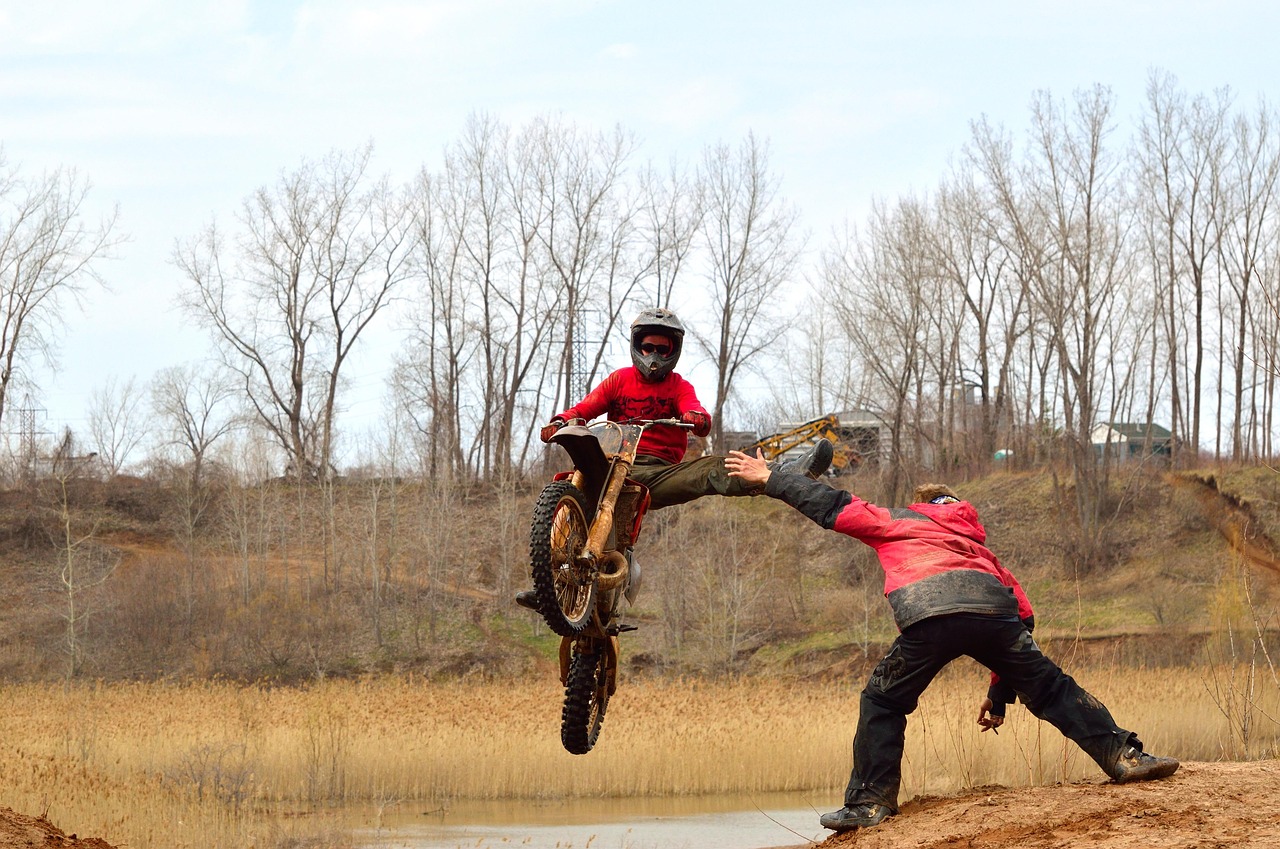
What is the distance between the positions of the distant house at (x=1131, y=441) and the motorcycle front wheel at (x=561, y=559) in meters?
30.4

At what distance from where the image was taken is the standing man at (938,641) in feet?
23.9

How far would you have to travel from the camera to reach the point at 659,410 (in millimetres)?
9305

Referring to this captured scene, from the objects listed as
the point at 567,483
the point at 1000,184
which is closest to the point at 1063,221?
the point at 1000,184

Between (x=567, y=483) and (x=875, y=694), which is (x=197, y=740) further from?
(x=875, y=694)

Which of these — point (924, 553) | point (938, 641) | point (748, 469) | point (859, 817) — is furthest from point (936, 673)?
point (748, 469)

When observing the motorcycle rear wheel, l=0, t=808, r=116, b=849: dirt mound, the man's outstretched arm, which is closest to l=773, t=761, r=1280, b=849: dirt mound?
the man's outstretched arm

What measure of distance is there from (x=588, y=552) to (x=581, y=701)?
4.05 feet

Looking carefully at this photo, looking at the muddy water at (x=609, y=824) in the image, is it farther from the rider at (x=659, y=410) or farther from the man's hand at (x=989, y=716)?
the man's hand at (x=989, y=716)

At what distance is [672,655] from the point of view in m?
33.1

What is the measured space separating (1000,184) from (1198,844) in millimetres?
33541

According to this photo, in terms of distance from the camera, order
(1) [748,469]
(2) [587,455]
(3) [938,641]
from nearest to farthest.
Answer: (3) [938,641]
(1) [748,469]
(2) [587,455]

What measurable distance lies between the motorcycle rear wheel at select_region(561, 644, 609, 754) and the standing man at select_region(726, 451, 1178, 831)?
2.01 meters

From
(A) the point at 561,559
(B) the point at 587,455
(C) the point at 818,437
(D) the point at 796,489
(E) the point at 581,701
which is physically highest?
(C) the point at 818,437

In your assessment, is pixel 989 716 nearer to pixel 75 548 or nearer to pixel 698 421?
pixel 698 421
